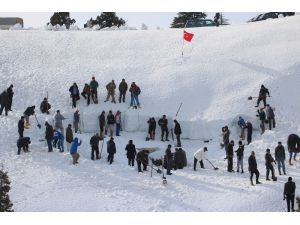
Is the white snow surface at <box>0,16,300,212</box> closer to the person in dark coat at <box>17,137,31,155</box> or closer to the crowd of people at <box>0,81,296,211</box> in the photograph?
the person in dark coat at <box>17,137,31,155</box>

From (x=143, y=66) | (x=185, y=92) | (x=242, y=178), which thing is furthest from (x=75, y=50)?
(x=242, y=178)

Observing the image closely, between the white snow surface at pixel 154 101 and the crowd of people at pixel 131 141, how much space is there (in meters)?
0.47

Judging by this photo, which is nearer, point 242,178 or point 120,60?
point 242,178

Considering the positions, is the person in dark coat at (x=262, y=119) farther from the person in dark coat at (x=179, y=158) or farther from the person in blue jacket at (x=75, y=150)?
the person in blue jacket at (x=75, y=150)

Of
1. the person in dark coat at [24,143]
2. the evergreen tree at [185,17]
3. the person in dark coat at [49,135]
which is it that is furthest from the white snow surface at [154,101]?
the evergreen tree at [185,17]

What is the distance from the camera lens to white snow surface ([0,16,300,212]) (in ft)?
70.7

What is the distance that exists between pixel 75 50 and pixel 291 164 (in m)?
19.2

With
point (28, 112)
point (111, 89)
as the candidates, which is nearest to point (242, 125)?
point (111, 89)

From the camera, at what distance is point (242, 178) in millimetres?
23500

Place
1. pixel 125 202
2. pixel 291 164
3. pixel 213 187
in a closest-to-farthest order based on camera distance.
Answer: pixel 125 202
pixel 213 187
pixel 291 164

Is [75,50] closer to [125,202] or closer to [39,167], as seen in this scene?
[39,167]

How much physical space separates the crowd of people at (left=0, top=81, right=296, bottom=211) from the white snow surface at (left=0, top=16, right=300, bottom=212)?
1.53 feet

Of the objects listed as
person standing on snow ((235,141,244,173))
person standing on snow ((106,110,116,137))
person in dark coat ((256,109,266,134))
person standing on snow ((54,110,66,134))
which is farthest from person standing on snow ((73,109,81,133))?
person in dark coat ((256,109,266,134))

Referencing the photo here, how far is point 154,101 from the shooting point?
3111cm
